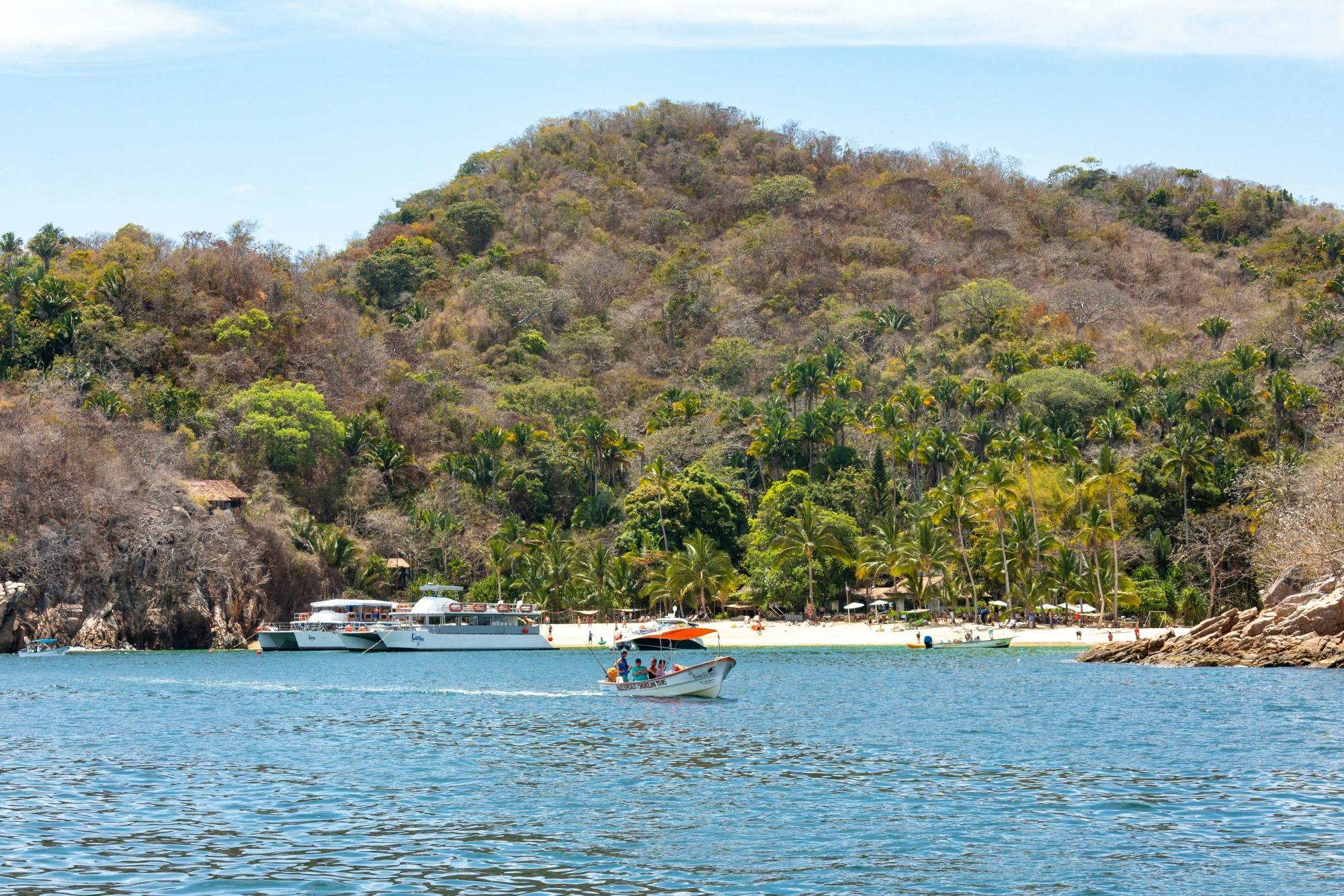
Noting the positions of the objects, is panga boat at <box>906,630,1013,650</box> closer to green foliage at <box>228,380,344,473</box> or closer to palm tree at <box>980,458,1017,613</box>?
palm tree at <box>980,458,1017,613</box>

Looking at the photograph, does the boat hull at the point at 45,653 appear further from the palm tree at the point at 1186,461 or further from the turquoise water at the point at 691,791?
the palm tree at the point at 1186,461

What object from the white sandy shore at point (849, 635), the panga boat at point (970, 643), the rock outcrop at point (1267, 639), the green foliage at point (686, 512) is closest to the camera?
the rock outcrop at point (1267, 639)

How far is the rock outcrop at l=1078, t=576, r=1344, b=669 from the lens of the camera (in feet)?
187

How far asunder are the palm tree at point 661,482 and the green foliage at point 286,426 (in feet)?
80.2

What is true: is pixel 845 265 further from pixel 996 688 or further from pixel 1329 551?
pixel 996 688

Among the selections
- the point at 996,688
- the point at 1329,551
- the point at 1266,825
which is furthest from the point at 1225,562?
the point at 1266,825

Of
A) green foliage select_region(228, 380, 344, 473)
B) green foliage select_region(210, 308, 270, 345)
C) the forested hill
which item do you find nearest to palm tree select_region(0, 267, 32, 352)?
the forested hill

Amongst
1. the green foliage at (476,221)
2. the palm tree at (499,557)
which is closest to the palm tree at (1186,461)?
the palm tree at (499,557)

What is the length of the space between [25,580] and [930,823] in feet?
235

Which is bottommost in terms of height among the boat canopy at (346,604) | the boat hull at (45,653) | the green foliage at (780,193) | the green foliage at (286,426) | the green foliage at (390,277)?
the boat hull at (45,653)

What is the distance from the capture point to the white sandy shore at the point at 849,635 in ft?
266

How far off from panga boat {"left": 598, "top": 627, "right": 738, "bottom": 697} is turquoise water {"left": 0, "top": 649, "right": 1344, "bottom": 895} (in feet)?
2.78

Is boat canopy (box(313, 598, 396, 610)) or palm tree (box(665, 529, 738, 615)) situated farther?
palm tree (box(665, 529, 738, 615))

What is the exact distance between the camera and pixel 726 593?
94375 millimetres
